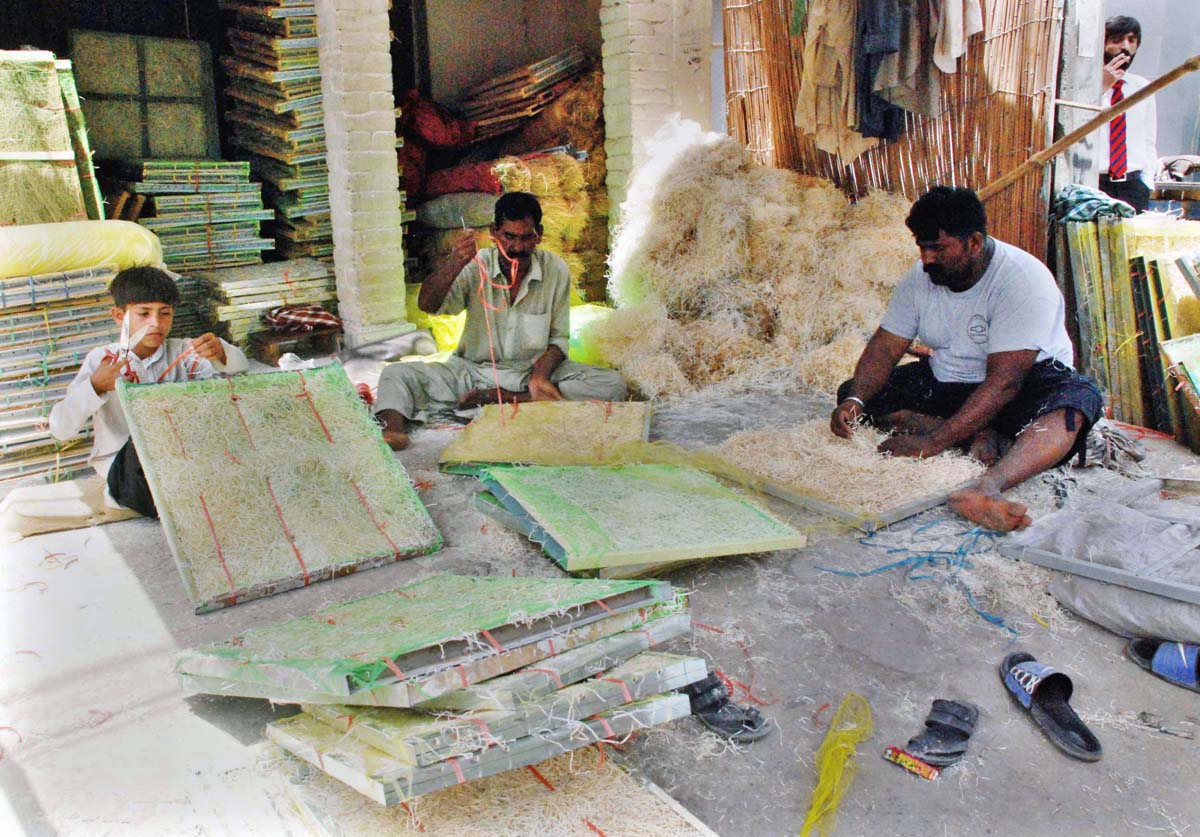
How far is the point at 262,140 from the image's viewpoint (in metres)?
6.84

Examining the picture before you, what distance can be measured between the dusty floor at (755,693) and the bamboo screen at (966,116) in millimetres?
2962

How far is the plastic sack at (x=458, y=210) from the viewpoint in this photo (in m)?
7.13

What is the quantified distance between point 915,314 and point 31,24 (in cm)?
635

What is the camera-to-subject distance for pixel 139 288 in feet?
11.7

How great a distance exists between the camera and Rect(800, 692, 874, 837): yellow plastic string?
6.57 ft

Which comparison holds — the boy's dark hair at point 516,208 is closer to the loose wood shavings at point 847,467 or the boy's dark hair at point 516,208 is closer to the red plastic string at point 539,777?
the loose wood shavings at point 847,467

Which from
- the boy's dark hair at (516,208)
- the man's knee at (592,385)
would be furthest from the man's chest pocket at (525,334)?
the boy's dark hair at (516,208)

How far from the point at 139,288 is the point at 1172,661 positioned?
3.64 meters

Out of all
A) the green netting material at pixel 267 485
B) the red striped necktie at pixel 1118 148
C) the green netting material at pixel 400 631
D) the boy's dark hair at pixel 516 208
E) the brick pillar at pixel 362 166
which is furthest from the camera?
the red striped necktie at pixel 1118 148

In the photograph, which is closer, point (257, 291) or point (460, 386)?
point (460, 386)

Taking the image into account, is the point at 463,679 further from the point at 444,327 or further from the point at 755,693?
the point at 444,327

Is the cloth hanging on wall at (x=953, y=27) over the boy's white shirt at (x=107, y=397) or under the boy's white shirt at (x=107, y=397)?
over

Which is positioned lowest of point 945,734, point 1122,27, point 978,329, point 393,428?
point 945,734

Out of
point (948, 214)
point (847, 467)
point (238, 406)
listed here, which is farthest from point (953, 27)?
point (238, 406)
